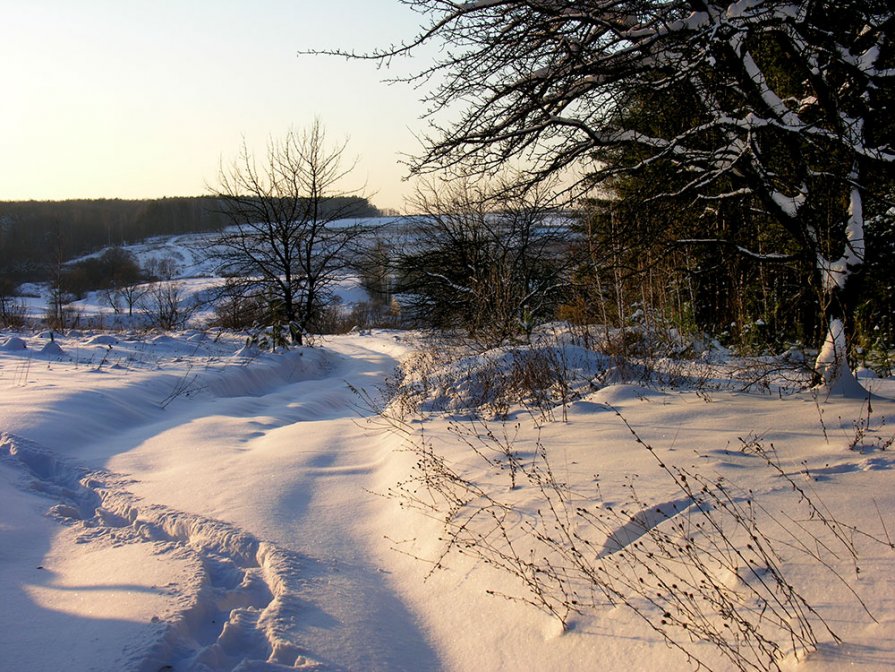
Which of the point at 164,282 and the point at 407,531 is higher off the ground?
the point at 164,282

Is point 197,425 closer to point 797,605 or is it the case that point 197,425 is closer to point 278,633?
point 278,633

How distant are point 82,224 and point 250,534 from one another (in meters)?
99.3

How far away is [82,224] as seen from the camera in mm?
88500

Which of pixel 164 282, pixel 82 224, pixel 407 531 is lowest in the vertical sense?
pixel 407 531

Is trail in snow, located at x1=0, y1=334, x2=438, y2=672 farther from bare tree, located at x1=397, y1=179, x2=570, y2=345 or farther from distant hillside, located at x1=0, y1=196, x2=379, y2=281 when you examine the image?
distant hillside, located at x1=0, y1=196, x2=379, y2=281

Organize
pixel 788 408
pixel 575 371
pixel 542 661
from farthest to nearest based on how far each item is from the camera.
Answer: pixel 575 371 < pixel 788 408 < pixel 542 661

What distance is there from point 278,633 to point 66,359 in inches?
448

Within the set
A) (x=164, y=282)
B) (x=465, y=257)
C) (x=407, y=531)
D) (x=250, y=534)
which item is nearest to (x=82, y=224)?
(x=164, y=282)

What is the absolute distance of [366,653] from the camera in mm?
2924

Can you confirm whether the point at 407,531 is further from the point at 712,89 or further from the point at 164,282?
the point at 164,282

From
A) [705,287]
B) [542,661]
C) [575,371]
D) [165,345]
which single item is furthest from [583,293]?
[542,661]

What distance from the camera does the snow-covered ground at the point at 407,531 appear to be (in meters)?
2.73

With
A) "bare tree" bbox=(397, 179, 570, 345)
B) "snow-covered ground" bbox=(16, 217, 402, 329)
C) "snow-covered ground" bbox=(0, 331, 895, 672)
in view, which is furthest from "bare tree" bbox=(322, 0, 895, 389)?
"snow-covered ground" bbox=(16, 217, 402, 329)

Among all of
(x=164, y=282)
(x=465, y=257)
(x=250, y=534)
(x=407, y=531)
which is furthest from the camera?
(x=164, y=282)
